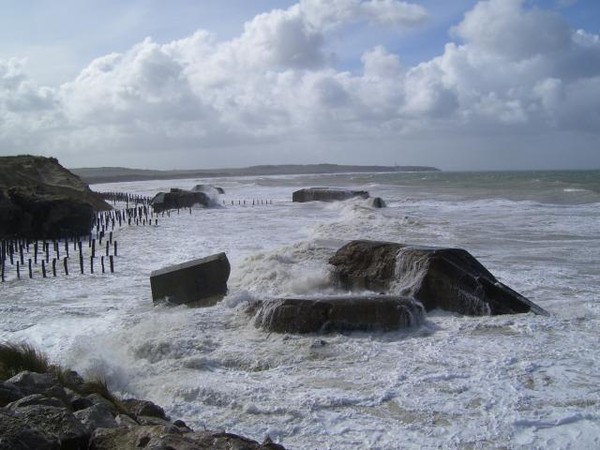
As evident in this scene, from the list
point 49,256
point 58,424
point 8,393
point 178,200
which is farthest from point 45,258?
Result: point 178,200

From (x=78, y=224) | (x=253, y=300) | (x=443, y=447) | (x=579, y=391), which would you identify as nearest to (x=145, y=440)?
(x=443, y=447)

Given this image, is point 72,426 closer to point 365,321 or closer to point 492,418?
point 492,418

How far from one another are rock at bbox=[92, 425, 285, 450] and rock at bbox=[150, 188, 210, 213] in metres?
37.4

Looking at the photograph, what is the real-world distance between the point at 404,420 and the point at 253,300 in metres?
5.44

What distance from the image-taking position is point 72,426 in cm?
432

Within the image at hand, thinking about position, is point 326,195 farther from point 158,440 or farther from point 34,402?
point 158,440

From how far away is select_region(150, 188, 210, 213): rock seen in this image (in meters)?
41.8

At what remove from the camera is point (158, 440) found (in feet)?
14.0

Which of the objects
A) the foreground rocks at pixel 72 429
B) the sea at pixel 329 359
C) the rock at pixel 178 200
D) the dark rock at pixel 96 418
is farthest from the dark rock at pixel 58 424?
the rock at pixel 178 200

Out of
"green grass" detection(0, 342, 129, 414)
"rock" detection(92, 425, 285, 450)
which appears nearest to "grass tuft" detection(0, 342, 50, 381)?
"green grass" detection(0, 342, 129, 414)

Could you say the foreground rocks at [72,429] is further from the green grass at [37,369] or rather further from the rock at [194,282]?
the rock at [194,282]

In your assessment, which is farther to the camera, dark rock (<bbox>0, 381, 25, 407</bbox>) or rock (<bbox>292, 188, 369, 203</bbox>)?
rock (<bbox>292, 188, 369, 203</bbox>)

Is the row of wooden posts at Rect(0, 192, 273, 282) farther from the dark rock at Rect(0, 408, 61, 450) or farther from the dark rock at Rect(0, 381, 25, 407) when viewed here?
the dark rock at Rect(0, 408, 61, 450)

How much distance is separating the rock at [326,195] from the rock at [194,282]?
Result: 32.4 m
